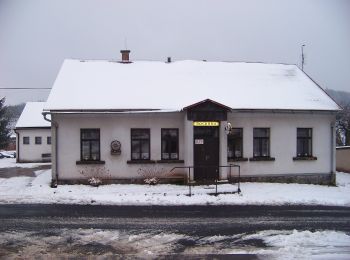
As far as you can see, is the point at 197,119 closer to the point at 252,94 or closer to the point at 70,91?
the point at 252,94

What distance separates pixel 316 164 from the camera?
22.5 metres

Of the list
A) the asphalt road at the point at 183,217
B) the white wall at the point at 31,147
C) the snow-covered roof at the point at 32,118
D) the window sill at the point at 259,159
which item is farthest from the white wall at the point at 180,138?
the snow-covered roof at the point at 32,118

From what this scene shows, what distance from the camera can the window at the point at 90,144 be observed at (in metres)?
20.6

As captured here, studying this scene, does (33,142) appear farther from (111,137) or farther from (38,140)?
(111,137)

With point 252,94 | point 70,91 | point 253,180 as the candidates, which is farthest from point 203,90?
point 70,91

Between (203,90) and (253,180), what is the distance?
5.24m

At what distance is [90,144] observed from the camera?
814 inches

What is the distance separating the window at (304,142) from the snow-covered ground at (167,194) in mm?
1881

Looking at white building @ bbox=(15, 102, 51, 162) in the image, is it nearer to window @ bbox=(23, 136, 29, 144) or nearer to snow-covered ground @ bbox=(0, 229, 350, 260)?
window @ bbox=(23, 136, 29, 144)

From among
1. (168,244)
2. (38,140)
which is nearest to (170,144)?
(168,244)

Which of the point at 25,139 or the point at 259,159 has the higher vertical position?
the point at 25,139

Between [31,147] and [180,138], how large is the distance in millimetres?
21416

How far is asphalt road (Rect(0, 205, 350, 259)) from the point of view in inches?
371

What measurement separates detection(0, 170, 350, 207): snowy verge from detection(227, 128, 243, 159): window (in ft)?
5.50
